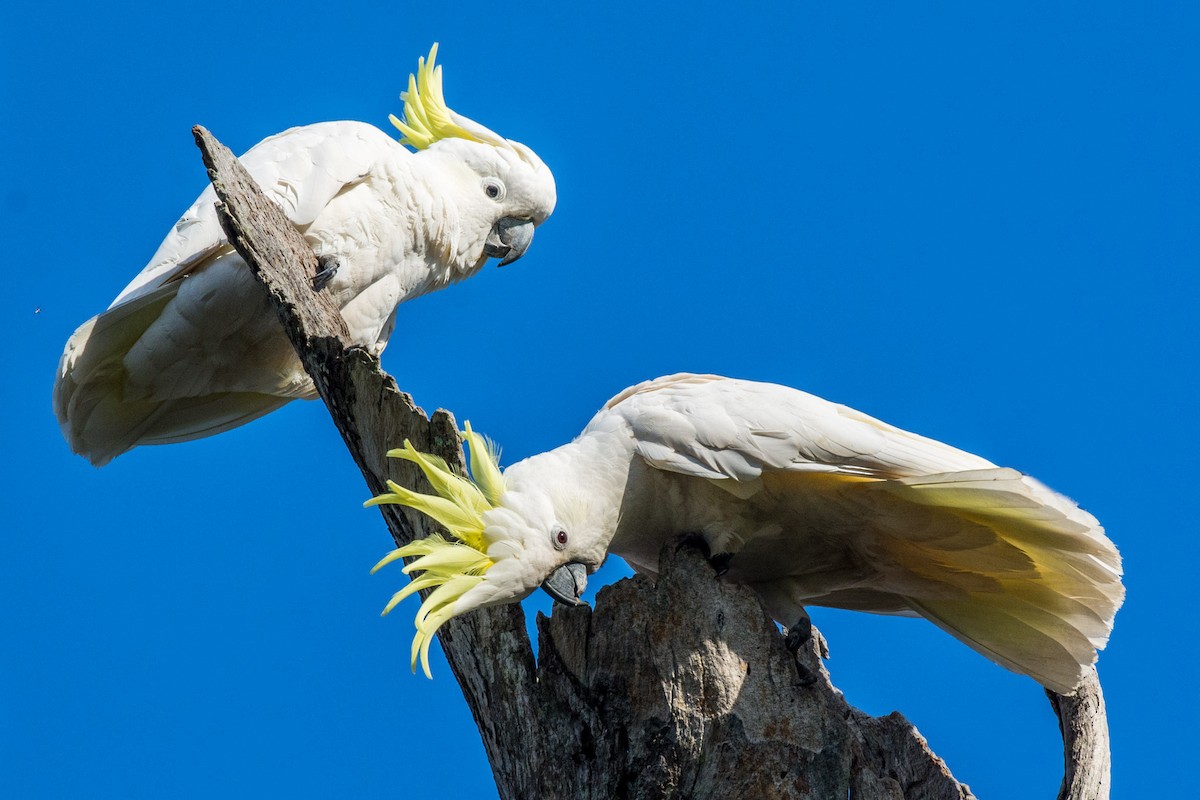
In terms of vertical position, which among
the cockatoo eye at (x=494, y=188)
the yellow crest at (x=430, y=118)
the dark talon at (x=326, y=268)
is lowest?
the dark talon at (x=326, y=268)

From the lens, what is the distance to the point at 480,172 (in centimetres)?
706

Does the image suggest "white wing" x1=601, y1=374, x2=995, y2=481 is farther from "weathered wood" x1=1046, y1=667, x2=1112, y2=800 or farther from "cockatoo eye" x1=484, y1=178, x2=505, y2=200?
"cockatoo eye" x1=484, y1=178, x2=505, y2=200

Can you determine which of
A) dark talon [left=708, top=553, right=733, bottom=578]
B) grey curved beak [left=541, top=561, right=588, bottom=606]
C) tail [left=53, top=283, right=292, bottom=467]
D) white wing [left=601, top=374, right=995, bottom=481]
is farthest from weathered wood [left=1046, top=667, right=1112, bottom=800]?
tail [left=53, top=283, right=292, bottom=467]

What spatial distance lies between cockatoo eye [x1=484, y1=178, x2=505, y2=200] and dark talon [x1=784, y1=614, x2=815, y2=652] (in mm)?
3057

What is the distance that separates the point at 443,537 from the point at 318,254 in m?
1.99

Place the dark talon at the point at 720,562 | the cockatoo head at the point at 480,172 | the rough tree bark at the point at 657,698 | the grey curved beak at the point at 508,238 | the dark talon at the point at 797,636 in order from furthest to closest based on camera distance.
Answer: the grey curved beak at the point at 508,238
the cockatoo head at the point at 480,172
the dark talon at the point at 720,562
the dark talon at the point at 797,636
the rough tree bark at the point at 657,698

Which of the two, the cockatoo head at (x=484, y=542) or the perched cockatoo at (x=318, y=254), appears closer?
the cockatoo head at (x=484, y=542)

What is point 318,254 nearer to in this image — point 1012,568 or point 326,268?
point 326,268

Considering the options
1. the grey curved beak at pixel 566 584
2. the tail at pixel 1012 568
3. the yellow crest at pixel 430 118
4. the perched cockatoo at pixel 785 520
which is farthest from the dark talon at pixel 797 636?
the yellow crest at pixel 430 118

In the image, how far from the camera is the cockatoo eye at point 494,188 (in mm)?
7062

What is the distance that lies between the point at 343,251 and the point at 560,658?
7.96ft

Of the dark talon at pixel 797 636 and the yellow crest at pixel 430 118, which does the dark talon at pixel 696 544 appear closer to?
the dark talon at pixel 797 636

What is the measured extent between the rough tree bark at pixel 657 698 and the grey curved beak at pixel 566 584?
0.31 feet

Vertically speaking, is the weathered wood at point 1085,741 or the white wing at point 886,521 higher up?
the white wing at point 886,521
